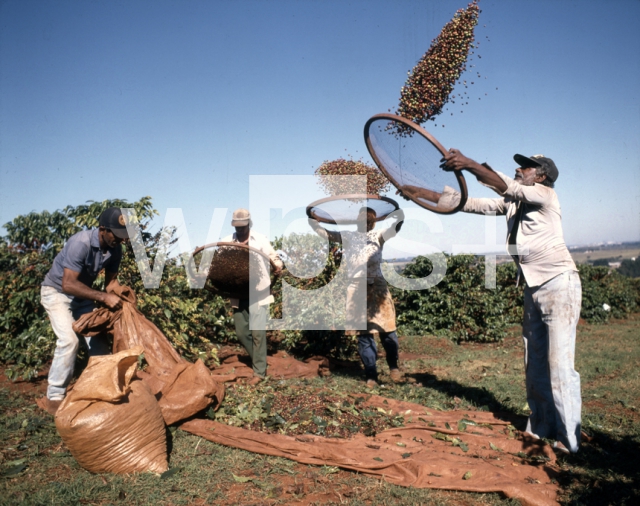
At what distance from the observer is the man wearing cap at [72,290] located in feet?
13.7

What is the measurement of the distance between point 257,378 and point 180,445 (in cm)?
180

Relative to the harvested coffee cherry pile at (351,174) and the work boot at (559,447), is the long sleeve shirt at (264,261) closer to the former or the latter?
the harvested coffee cherry pile at (351,174)

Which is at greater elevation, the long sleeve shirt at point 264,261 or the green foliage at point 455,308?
the long sleeve shirt at point 264,261

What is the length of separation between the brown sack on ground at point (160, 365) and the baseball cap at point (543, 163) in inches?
131

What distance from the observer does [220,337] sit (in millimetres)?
7543

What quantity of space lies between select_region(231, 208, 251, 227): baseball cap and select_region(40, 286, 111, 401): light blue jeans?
6.09 ft

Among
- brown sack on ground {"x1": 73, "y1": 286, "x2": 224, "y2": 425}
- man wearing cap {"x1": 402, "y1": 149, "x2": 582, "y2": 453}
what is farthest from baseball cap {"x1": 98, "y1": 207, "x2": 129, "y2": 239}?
man wearing cap {"x1": 402, "y1": 149, "x2": 582, "y2": 453}

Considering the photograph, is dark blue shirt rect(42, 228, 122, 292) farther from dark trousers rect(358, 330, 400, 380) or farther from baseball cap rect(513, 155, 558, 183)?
baseball cap rect(513, 155, 558, 183)

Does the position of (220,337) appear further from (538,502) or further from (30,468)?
(538,502)

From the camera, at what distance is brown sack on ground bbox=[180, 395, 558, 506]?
10.3ft

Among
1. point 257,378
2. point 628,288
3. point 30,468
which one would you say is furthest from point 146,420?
point 628,288

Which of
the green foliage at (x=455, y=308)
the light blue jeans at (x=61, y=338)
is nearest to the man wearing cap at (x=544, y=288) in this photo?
the light blue jeans at (x=61, y=338)

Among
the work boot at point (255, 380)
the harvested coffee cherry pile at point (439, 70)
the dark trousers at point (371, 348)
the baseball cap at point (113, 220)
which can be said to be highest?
the harvested coffee cherry pile at point (439, 70)

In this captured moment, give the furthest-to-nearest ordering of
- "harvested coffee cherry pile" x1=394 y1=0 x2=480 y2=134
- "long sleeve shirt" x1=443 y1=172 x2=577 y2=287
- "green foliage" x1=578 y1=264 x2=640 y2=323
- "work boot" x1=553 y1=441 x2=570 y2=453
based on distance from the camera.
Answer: "green foliage" x1=578 y1=264 x2=640 y2=323 < "harvested coffee cherry pile" x1=394 y1=0 x2=480 y2=134 < "long sleeve shirt" x1=443 y1=172 x2=577 y2=287 < "work boot" x1=553 y1=441 x2=570 y2=453
